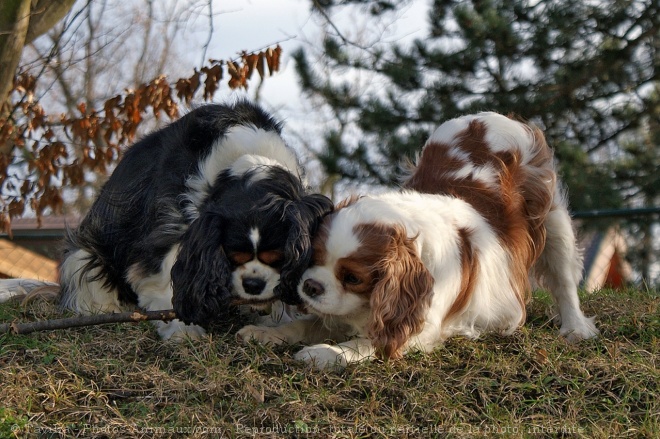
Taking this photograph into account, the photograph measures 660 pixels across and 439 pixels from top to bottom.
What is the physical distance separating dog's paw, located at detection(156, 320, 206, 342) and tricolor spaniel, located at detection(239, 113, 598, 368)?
0.90 feet

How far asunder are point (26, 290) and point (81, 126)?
6.72ft

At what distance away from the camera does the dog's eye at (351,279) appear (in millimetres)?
3613

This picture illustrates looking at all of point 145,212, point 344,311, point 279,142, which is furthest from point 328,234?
point 145,212

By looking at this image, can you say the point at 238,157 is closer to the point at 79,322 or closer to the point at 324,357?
the point at 79,322

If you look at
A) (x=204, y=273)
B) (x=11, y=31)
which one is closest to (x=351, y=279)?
(x=204, y=273)

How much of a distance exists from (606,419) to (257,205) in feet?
6.04

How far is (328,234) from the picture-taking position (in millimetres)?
3711

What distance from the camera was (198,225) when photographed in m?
3.96

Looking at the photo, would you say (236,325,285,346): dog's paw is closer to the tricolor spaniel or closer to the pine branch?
the tricolor spaniel

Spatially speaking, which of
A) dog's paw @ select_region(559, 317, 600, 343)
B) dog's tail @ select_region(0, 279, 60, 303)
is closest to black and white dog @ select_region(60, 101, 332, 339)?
dog's tail @ select_region(0, 279, 60, 303)

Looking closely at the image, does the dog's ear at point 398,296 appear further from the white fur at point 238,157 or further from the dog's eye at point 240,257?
the white fur at point 238,157

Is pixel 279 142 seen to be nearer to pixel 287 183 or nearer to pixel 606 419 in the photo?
pixel 287 183

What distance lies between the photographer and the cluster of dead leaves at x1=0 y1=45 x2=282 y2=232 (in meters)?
6.77

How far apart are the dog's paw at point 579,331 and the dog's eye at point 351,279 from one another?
1312 mm
